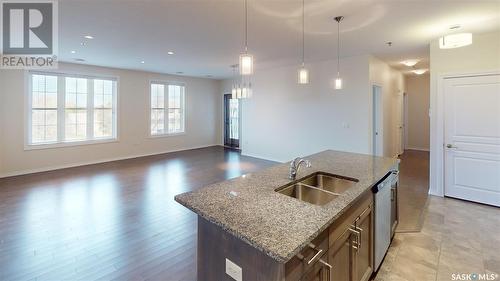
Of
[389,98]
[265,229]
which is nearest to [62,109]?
[265,229]

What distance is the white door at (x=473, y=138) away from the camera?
376 cm

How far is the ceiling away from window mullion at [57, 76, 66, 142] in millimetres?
1133

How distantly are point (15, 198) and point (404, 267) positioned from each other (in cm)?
571

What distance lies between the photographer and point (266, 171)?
2463 mm

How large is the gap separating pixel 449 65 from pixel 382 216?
334cm

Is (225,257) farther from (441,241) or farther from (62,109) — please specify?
(62,109)

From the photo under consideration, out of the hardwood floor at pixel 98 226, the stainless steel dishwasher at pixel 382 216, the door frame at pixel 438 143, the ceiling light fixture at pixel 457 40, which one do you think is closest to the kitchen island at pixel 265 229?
the stainless steel dishwasher at pixel 382 216

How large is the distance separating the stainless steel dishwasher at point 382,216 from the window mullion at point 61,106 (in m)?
7.35

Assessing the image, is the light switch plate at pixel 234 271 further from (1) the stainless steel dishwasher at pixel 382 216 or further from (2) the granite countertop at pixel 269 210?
(1) the stainless steel dishwasher at pixel 382 216

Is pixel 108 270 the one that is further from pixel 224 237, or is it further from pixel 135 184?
pixel 135 184

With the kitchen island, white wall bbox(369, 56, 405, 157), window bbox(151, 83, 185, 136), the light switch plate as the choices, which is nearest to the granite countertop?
the kitchen island

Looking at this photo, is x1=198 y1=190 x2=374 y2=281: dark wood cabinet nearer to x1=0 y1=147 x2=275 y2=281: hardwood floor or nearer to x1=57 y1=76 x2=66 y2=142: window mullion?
x1=0 y1=147 x2=275 y2=281: hardwood floor

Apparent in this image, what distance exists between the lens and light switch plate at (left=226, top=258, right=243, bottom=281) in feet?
4.32

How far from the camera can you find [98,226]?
3.15 metres
